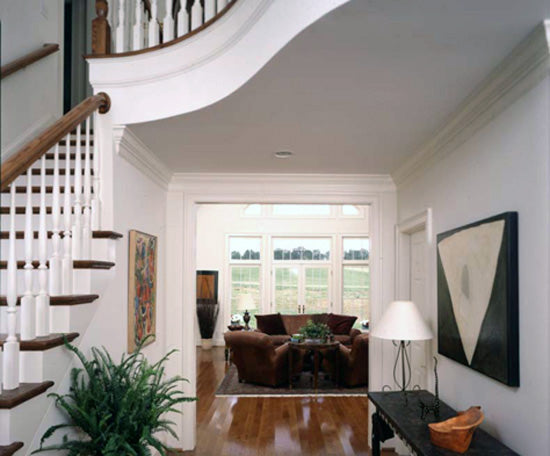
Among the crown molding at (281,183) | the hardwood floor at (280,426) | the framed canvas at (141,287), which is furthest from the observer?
the crown molding at (281,183)

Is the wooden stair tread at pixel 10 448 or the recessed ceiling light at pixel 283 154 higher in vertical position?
the recessed ceiling light at pixel 283 154

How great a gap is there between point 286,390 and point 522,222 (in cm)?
535

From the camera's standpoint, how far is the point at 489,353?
8.73 ft

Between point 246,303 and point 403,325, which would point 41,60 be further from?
point 246,303

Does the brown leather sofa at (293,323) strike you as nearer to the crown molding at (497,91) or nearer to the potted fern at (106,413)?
the crown molding at (497,91)

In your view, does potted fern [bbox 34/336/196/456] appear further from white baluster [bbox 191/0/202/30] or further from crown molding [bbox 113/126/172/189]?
white baluster [bbox 191/0/202/30]

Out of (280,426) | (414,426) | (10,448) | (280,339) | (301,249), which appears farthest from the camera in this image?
(301,249)

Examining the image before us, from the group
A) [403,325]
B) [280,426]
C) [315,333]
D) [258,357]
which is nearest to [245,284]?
[315,333]

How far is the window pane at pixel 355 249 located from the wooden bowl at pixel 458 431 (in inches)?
317

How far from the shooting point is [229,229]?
10.8 meters

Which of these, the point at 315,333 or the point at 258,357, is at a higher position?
the point at 315,333

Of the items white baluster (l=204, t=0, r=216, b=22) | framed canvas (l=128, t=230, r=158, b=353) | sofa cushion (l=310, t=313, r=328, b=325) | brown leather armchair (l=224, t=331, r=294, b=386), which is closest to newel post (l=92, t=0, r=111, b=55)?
white baluster (l=204, t=0, r=216, b=22)

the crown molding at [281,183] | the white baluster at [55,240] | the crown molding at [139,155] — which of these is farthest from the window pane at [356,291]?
the white baluster at [55,240]

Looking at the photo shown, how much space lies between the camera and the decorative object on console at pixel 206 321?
1038 cm
